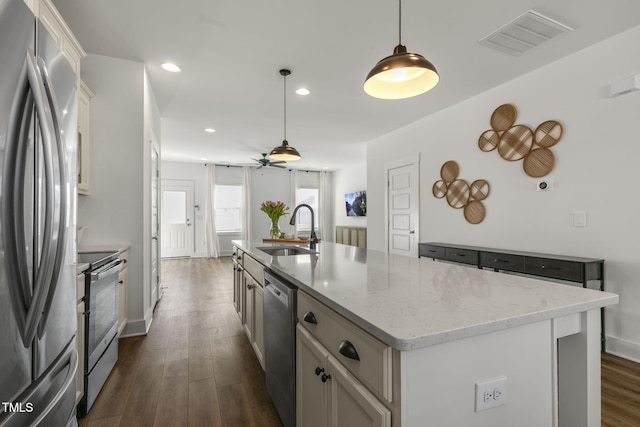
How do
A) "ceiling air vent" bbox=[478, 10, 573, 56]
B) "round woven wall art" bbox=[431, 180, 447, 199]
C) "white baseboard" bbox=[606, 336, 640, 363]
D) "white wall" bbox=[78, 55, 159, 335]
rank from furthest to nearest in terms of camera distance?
"round woven wall art" bbox=[431, 180, 447, 199]
"white wall" bbox=[78, 55, 159, 335]
"white baseboard" bbox=[606, 336, 640, 363]
"ceiling air vent" bbox=[478, 10, 573, 56]

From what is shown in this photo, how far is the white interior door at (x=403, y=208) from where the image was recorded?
4.88 meters

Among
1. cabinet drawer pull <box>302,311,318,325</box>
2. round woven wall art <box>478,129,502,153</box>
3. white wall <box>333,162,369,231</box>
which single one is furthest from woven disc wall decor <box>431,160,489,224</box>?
white wall <box>333,162,369,231</box>

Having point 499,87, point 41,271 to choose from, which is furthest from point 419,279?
point 499,87

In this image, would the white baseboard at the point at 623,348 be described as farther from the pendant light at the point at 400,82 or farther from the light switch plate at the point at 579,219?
the pendant light at the point at 400,82

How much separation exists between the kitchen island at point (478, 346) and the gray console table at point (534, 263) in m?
1.71

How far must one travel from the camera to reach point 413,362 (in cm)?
77

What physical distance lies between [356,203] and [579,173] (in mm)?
5963

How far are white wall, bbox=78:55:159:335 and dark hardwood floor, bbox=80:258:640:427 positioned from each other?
0.46 m

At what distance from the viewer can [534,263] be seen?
2.87 metres

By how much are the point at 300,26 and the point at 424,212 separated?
315cm

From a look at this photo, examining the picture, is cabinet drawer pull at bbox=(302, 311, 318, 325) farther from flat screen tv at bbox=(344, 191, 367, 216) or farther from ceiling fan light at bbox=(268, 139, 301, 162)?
flat screen tv at bbox=(344, 191, 367, 216)

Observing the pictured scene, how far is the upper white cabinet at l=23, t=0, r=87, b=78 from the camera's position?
1.60 m

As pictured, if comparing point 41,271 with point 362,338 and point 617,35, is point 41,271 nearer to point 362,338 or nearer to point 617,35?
point 362,338

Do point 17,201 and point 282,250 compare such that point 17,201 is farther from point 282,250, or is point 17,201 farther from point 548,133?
point 548,133
